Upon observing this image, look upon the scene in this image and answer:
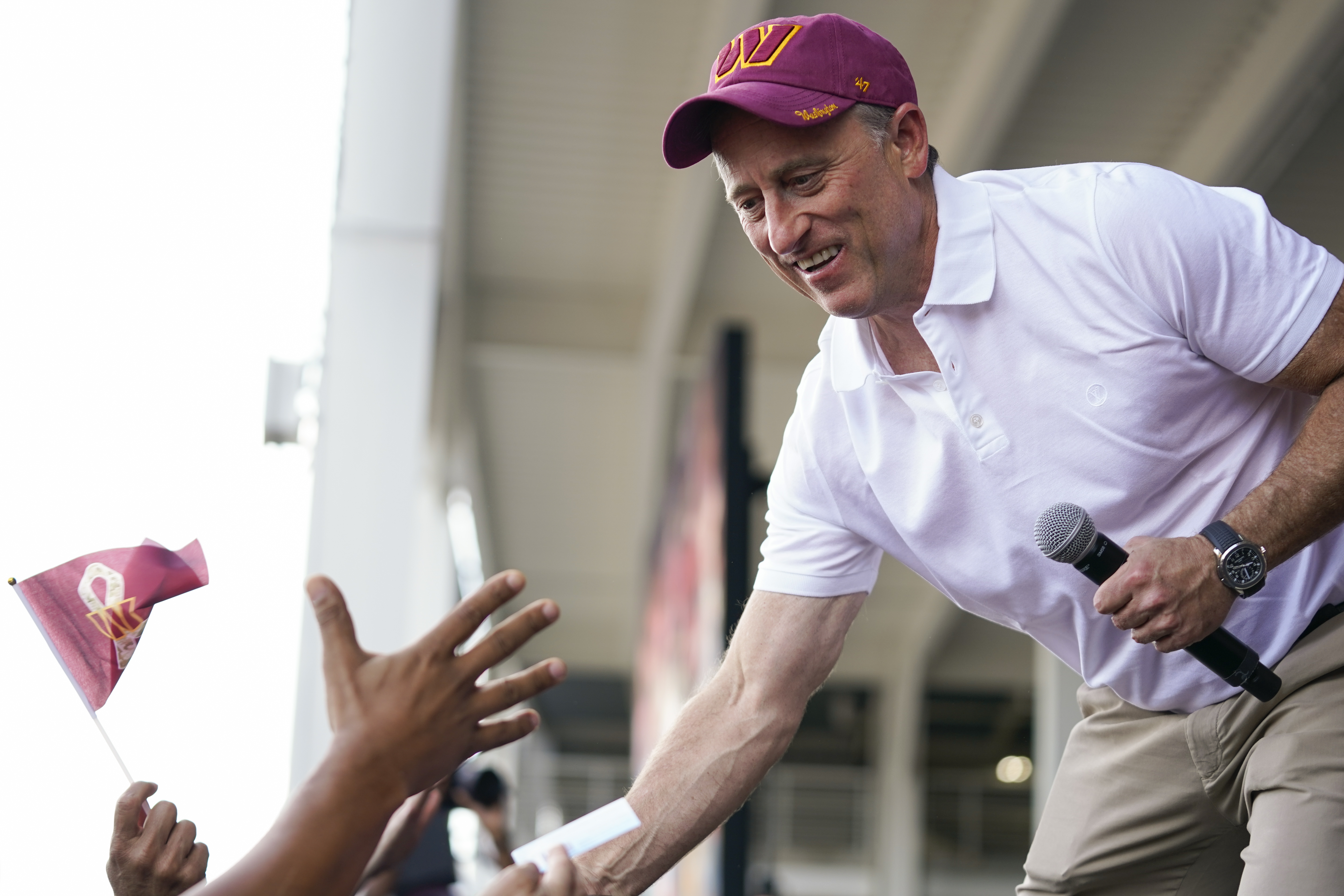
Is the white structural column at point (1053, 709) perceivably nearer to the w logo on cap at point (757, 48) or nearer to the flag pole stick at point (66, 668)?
the w logo on cap at point (757, 48)

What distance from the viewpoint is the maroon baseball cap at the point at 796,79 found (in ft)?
6.00

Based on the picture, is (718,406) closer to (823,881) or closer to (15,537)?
(15,537)

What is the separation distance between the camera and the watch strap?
1580mm

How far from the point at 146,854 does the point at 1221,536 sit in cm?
135

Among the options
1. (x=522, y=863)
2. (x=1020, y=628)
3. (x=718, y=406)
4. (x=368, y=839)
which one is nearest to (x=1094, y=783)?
(x=1020, y=628)

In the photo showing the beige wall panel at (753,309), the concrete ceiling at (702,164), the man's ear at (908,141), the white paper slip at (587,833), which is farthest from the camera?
the beige wall panel at (753,309)

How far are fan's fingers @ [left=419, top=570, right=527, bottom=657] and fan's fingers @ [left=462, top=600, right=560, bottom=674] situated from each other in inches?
0.7

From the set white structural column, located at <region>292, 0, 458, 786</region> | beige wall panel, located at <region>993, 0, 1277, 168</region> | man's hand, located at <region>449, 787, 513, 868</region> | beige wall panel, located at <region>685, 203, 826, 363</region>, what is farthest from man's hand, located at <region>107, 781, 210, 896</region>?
beige wall panel, located at <region>685, 203, 826, 363</region>

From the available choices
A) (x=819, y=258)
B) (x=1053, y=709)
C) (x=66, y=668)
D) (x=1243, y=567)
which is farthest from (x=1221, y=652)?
(x=1053, y=709)

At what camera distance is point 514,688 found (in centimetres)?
126

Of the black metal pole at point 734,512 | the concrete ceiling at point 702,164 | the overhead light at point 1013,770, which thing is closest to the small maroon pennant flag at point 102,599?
the black metal pole at point 734,512

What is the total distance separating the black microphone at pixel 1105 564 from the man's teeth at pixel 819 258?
52 cm

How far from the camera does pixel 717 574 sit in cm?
438

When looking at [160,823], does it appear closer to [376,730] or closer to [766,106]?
[376,730]
